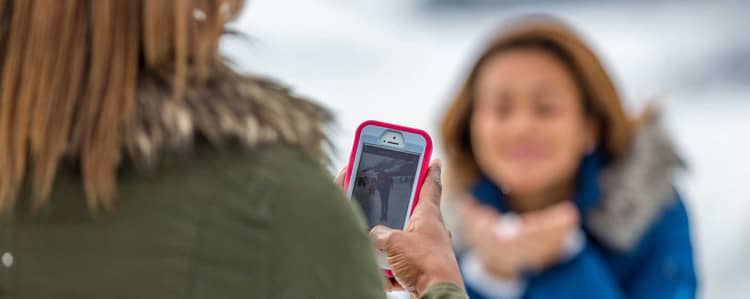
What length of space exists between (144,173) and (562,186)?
3.82 ft

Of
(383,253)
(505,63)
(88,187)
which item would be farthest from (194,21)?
(505,63)

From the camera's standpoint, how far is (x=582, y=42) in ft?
4.73

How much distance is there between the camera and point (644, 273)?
1.37 metres

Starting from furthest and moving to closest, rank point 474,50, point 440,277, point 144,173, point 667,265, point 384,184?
point 474,50, point 667,265, point 384,184, point 440,277, point 144,173

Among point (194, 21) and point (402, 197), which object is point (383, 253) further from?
point (194, 21)

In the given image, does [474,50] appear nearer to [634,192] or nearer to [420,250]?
[634,192]

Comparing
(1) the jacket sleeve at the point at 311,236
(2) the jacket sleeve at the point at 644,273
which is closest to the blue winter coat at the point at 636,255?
(2) the jacket sleeve at the point at 644,273

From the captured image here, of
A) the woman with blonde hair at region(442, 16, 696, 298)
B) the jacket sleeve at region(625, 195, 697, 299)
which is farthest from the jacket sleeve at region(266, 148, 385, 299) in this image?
the jacket sleeve at region(625, 195, 697, 299)

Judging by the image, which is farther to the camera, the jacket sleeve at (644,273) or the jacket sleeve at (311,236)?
the jacket sleeve at (644,273)

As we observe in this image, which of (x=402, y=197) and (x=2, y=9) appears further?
(x=402, y=197)

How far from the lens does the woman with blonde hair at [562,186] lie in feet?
4.34

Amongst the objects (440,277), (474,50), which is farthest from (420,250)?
(474,50)

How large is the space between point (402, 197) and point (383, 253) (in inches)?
2.1

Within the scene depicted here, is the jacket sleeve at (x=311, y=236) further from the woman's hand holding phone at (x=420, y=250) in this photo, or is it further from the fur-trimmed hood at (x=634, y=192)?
the fur-trimmed hood at (x=634, y=192)
